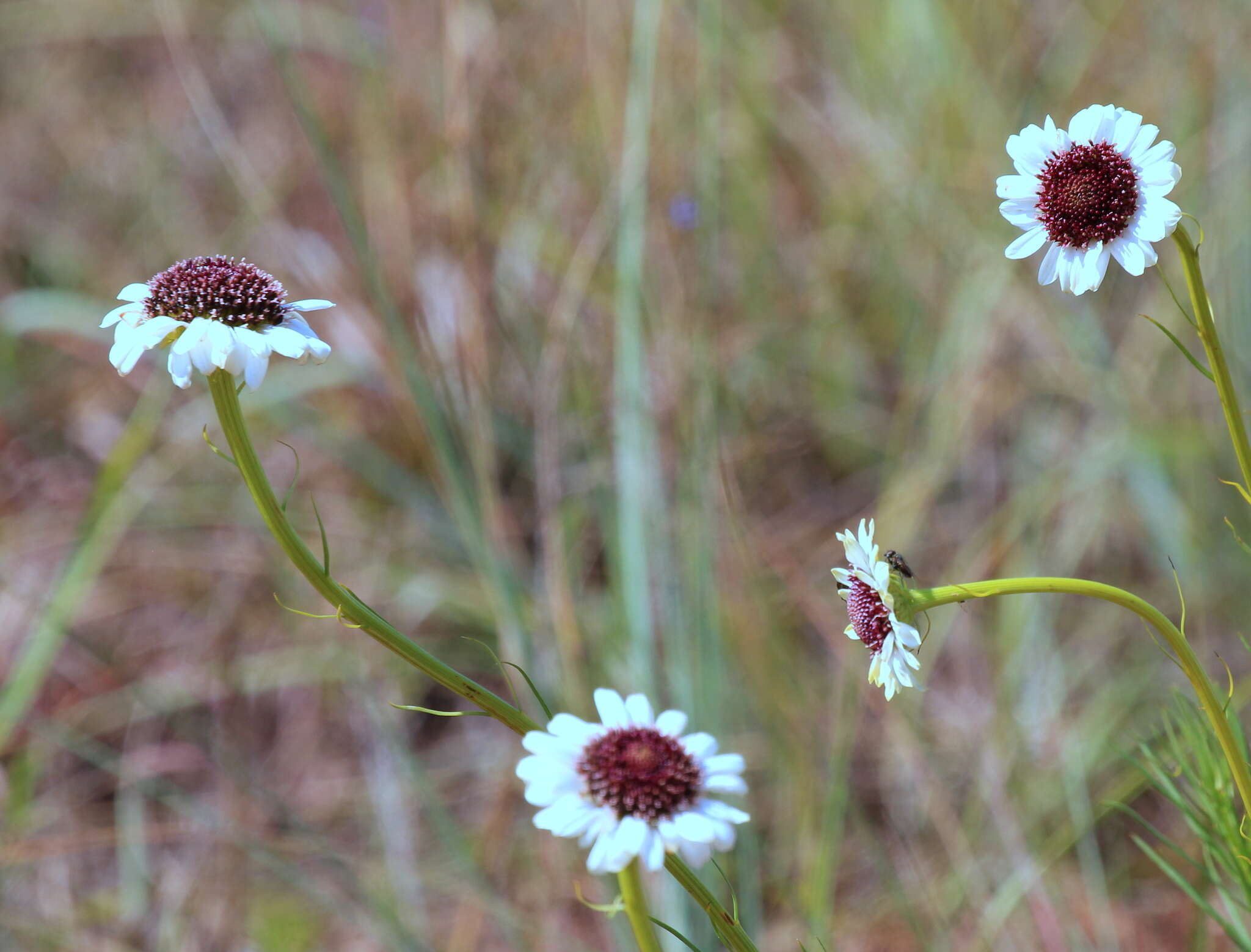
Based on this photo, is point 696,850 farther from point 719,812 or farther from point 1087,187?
point 1087,187

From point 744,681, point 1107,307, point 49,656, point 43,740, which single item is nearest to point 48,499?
point 43,740

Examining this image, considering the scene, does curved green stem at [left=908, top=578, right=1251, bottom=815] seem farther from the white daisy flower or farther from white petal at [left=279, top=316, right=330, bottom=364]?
white petal at [left=279, top=316, right=330, bottom=364]

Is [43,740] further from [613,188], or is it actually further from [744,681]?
[613,188]

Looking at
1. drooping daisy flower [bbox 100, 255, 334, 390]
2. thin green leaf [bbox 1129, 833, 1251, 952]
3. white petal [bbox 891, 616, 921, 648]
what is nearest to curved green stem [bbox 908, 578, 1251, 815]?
white petal [bbox 891, 616, 921, 648]

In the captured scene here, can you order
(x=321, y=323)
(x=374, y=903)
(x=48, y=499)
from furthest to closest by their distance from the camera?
(x=321, y=323), (x=48, y=499), (x=374, y=903)

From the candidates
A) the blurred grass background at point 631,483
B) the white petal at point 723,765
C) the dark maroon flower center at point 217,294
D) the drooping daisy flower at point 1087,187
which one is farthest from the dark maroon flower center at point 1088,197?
the blurred grass background at point 631,483

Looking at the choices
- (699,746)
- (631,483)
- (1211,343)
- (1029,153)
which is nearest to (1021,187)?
(1029,153)
